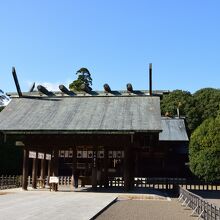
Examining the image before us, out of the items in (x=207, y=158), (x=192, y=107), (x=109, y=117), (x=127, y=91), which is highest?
(x=192, y=107)

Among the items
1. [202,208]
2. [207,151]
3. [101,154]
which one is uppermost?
[207,151]

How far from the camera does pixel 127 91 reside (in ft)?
92.1

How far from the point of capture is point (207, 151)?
33.5 m

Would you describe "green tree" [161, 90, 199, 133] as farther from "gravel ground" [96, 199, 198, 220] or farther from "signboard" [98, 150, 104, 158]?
"gravel ground" [96, 199, 198, 220]

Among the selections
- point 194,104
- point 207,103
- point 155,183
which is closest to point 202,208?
point 155,183

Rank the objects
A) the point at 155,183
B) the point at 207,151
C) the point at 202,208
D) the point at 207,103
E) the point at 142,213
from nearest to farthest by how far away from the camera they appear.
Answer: the point at 202,208
the point at 142,213
the point at 155,183
the point at 207,151
the point at 207,103

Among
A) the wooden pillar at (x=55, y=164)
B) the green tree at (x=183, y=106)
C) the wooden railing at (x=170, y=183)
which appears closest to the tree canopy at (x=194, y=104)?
the green tree at (x=183, y=106)

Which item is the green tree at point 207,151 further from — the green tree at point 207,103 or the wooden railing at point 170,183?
the green tree at point 207,103

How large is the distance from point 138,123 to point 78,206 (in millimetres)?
8828

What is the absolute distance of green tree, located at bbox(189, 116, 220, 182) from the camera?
107 feet

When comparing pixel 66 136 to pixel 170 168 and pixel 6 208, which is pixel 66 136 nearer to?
pixel 6 208

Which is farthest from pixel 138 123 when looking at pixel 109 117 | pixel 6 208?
pixel 6 208

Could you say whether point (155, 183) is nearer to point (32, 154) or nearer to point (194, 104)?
point (32, 154)

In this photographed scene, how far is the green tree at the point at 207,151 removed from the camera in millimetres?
32625
